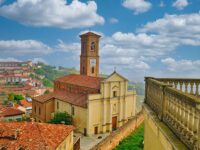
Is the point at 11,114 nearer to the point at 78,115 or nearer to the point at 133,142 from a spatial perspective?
the point at 78,115

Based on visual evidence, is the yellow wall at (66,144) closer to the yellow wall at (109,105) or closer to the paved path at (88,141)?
the paved path at (88,141)

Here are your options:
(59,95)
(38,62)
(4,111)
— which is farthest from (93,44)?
(38,62)

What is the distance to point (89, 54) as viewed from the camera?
4941 centimetres

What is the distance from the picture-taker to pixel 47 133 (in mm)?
21172

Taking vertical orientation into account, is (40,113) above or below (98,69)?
below

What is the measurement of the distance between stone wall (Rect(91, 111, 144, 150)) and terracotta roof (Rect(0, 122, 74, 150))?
471cm

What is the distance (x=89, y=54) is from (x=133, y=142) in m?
23.6

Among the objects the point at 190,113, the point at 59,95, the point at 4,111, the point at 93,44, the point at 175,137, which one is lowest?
the point at 4,111

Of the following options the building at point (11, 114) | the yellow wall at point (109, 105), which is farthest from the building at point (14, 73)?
the yellow wall at point (109, 105)

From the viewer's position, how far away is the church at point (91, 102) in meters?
35.9

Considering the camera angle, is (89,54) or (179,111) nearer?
(179,111)

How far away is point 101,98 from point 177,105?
1247 inches

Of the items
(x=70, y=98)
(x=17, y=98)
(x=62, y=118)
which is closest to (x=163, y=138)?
(x=62, y=118)

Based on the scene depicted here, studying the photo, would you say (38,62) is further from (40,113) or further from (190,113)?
(190,113)
